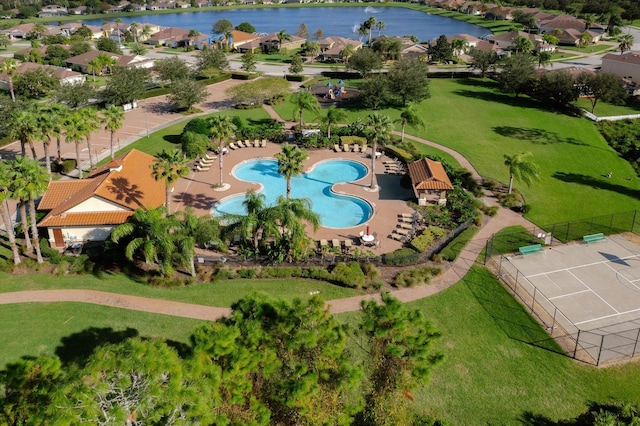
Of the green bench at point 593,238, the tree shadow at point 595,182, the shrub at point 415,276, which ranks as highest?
the tree shadow at point 595,182

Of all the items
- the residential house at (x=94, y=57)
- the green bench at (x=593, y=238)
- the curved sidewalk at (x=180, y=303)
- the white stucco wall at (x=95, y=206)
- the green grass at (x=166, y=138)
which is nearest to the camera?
the curved sidewalk at (x=180, y=303)

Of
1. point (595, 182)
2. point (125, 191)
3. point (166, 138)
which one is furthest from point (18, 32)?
point (595, 182)

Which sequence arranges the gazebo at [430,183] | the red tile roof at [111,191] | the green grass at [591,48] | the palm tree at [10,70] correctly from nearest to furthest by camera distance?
the red tile roof at [111,191] < the gazebo at [430,183] < the palm tree at [10,70] < the green grass at [591,48]

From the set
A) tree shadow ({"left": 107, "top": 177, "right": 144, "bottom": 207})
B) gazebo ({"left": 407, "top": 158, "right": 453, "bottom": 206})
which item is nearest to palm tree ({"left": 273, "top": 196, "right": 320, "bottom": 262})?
gazebo ({"left": 407, "top": 158, "right": 453, "bottom": 206})

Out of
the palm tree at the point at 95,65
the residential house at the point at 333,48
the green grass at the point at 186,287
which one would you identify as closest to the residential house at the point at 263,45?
the residential house at the point at 333,48

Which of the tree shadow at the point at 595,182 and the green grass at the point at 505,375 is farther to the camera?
the tree shadow at the point at 595,182

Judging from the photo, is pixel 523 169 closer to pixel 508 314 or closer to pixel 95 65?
pixel 508 314

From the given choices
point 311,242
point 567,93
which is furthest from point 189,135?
point 567,93

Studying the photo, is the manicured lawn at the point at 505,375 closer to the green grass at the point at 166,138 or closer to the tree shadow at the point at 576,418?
the tree shadow at the point at 576,418

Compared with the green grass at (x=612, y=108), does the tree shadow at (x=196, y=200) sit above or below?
below
